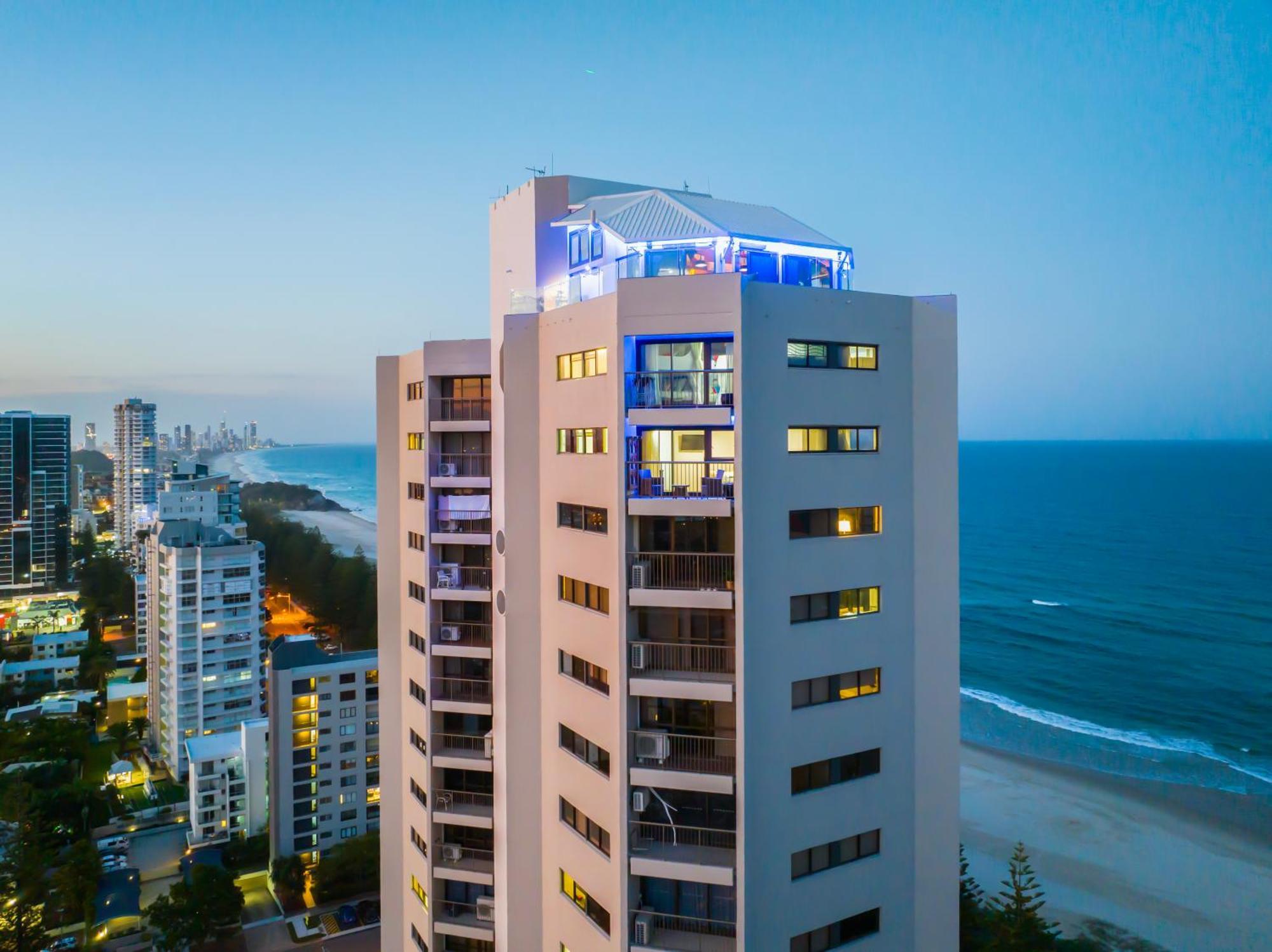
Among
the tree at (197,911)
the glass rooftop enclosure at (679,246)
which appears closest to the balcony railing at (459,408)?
the glass rooftop enclosure at (679,246)

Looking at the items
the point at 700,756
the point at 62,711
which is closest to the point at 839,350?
the point at 700,756

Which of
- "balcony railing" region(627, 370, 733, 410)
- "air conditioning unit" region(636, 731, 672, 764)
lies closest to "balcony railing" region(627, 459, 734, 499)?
"balcony railing" region(627, 370, 733, 410)

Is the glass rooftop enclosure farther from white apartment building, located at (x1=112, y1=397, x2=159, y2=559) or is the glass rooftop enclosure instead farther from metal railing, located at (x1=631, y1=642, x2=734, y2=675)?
white apartment building, located at (x1=112, y1=397, x2=159, y2=559)

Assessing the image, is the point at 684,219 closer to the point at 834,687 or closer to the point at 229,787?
the point at 834,687

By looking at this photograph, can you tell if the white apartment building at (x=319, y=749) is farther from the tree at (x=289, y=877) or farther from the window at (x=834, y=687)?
the window at (x=834, y=687)

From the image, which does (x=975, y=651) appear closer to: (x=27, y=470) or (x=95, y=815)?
(x=95, y=815)

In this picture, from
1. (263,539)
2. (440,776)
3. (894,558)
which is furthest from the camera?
(263,539)

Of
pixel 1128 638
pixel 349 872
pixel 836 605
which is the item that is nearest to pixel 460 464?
pixel 836 605
